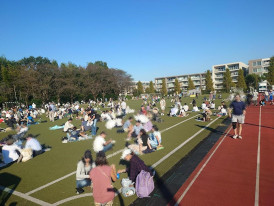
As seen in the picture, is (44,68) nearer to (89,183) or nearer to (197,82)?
(89,183)

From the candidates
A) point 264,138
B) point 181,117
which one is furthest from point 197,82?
point 264,138

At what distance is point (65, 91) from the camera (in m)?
55.9

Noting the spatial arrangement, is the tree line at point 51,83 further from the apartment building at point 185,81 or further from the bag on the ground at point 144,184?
the bag on the ground at point 144,184

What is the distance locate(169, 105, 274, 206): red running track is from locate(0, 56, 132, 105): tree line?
49.0 m

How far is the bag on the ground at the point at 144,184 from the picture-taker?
544 centimetres

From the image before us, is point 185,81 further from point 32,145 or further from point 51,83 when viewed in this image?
point 32,145

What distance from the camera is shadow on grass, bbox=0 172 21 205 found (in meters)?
6.03

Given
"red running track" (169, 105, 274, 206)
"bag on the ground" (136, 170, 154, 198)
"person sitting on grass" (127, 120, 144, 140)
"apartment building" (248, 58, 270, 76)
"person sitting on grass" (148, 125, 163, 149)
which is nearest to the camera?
"red running track" (169, 105, 274, 206)

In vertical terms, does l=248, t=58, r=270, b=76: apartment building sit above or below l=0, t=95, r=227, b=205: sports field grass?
above

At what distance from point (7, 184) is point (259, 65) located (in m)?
101

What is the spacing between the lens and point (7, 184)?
23.1ft

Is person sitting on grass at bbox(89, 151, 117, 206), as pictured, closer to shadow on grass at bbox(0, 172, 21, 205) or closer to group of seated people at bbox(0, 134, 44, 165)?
shadow on grass at bbox(0, 172, 21, 205)

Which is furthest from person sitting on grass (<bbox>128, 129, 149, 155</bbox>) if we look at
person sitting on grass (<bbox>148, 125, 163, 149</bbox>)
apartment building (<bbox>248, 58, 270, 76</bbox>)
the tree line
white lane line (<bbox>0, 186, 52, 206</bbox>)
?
apartment building (<bbox>248, 58, 270, 76</bbox>)

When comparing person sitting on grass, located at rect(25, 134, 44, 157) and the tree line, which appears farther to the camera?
the tree line
